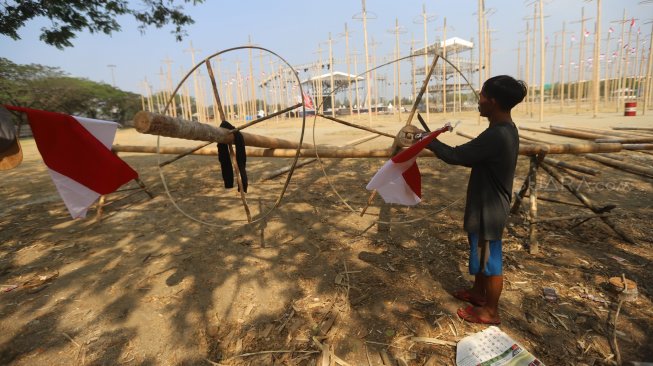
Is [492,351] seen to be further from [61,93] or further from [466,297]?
[61,93]

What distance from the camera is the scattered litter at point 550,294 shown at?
314 centimetres

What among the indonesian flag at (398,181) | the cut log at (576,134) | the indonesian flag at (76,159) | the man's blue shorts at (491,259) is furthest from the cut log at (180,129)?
the cut log at (576,134)

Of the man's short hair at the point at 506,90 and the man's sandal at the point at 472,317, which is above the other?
the man's short hair at the point at 506,90

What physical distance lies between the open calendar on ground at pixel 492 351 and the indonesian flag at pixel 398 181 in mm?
1417

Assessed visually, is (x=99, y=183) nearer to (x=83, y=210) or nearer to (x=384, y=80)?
(x=83, y=210)

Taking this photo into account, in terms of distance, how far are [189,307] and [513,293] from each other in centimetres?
316

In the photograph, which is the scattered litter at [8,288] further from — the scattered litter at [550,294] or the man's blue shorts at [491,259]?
the scattered litter at [550,294]

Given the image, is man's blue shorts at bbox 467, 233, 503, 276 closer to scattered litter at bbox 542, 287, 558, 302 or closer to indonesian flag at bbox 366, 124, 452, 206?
scattered litter at bbox 542, 287, 558, 302

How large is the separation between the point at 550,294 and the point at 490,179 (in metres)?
1.46

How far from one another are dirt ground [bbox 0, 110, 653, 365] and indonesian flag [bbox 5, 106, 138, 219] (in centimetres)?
111

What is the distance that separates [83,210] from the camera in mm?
3252

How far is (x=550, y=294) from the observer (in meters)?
3.19

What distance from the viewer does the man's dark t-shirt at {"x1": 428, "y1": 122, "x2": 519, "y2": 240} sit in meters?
2.50

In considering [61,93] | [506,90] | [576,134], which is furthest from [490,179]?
[61,93]
